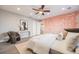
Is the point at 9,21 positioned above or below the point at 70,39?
above

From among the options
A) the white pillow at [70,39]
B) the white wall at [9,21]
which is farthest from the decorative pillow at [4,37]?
the white pillow at [70,39]

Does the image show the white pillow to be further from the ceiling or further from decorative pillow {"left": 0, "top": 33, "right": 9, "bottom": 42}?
decorative pillow {"left": 0, "top": 33, "right": 9, "bottom": 42}

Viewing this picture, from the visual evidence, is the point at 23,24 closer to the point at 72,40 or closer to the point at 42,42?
the point at 42,42

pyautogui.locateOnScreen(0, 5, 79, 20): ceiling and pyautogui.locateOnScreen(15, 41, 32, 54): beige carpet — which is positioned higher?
pyautogui.locateOnScreen(0, 5, 79, 20): ceiling

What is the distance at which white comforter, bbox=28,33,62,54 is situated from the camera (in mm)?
1845

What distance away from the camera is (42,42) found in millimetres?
1867

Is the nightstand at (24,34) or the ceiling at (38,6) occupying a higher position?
the ceiling at (38,6)

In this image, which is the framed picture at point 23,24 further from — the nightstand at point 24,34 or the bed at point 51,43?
the bed at point 51,43

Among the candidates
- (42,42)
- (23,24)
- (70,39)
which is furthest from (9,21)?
(70,39)

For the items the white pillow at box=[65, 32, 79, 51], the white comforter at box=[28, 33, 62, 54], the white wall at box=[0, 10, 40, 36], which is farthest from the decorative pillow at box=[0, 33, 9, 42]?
the white pillow at box=[65, 32, 79, 51]

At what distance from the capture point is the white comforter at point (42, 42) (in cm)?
184

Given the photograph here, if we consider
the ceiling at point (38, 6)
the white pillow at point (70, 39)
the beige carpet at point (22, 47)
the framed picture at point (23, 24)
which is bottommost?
the beige carpet at point (22, 47)
